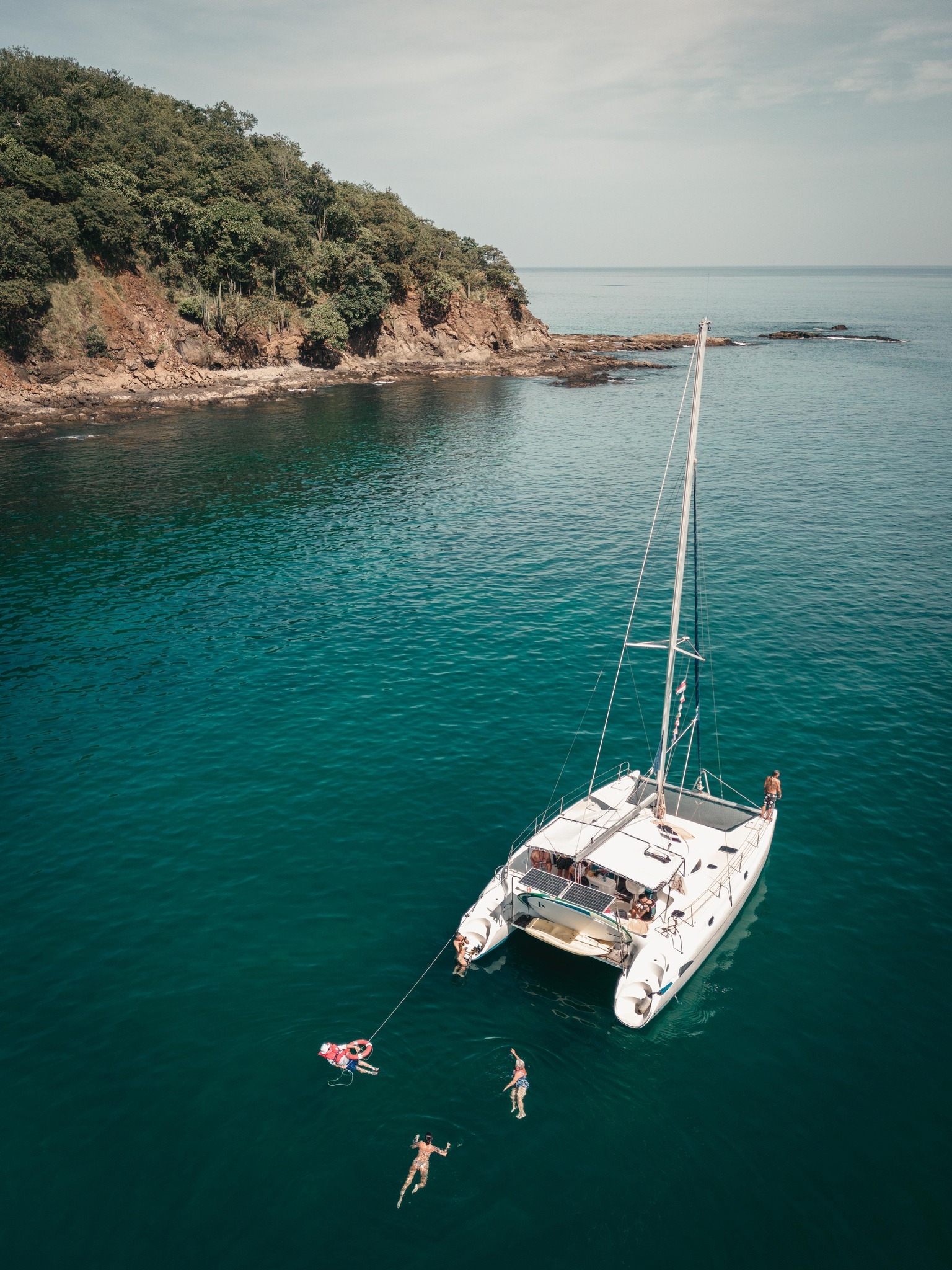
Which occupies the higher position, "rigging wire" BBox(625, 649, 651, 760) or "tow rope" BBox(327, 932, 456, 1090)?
"rigging wire" BBox(625, 649, 651, 760)

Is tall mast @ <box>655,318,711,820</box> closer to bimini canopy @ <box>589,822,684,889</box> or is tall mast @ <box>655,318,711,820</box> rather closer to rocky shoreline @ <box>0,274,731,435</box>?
bimini canopy @ <box>589,822,684,889</box>

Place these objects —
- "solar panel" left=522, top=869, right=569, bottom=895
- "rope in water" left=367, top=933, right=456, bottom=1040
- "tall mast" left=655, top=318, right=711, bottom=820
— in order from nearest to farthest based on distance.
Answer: "rope in water" left=367, top=933, right=456, bottom=1040 < "solar panel" left=522, top=869, right=569, bottom=895 < "tall mast" left=655, top=318, right=711, bottom=820

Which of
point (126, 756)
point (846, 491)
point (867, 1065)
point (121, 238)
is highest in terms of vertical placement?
point (121, 238)

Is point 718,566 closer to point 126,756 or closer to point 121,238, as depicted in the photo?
Result: point 126,756

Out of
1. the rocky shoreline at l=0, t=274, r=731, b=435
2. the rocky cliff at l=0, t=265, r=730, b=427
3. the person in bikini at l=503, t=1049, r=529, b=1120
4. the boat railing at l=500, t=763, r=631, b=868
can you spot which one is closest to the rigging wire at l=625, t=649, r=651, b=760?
the boat railing at l=500, t=763, r=631, b=868

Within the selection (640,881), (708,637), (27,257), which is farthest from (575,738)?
(27,257)

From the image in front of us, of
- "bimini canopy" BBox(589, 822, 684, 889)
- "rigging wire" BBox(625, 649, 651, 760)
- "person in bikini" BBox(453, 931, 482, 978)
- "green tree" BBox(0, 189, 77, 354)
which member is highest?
"green tree" BBox(0, 189, 77, 354)

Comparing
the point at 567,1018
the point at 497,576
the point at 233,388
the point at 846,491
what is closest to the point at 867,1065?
the point at 567,1018
